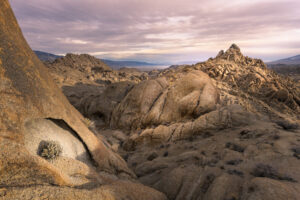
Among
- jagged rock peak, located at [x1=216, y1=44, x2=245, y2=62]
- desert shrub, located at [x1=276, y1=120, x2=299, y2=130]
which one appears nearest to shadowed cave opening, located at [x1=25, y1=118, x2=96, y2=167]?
desert shrub, located at [x1=276, y1=120, x2=299, y2=130]

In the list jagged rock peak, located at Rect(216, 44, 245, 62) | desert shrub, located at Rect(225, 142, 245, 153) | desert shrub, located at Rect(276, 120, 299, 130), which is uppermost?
jagged rock peak, located at Rect(216, 44, 245, 62)

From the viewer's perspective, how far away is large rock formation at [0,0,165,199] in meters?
4.66

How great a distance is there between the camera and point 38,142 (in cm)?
635

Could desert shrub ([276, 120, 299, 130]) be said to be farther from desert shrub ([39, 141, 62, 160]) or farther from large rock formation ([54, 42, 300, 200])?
desert shrub ([39, 141, 62, 160])

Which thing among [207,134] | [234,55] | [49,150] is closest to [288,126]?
[207,134]

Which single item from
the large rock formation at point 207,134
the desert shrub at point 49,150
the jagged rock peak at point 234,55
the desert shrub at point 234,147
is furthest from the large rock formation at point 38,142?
the jagged rock peak at point 234,55

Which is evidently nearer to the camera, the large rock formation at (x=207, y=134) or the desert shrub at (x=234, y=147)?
the large rock formation at (x=207, y=134)


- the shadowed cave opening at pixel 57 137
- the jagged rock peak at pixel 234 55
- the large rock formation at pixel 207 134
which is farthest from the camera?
the jagged rock peak at pixel 234 55

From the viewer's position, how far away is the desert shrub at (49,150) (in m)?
6.21

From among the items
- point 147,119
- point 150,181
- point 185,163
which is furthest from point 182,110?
point 150,181

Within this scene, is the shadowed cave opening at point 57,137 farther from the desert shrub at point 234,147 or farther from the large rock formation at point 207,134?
the desert shrub at point 234,147

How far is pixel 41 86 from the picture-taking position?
275 inches

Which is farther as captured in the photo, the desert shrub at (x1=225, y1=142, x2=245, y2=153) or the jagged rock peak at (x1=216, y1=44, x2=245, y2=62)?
the jagged rock peak at (x1=216, y1=44, x2=245, y2=62)

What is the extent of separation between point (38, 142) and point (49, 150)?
51cm
